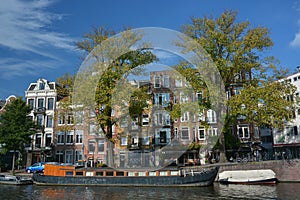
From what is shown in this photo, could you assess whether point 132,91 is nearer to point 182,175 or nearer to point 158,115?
point 182,175

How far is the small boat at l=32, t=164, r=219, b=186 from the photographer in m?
27.7

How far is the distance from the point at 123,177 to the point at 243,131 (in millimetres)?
Result: 24599

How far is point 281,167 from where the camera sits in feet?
94.9

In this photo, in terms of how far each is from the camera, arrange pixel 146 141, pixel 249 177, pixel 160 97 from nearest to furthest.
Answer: pixel 249 177 < pixel 160 97 < pixel 146 141

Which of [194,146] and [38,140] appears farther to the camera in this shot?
[38,140]

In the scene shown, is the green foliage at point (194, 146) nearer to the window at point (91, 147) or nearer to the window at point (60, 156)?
the window at point (91, 147)

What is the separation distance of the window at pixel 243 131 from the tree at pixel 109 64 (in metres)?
21.4

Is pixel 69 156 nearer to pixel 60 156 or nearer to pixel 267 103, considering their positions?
pixel 60 156

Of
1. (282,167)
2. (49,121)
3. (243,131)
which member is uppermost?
(49,121)

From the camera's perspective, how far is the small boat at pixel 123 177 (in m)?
27.7

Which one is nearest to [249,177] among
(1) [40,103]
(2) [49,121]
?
(2) [49,121]

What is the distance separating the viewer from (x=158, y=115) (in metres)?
45.7

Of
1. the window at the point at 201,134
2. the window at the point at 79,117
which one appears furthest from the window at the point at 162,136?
the window at the point at 79,117

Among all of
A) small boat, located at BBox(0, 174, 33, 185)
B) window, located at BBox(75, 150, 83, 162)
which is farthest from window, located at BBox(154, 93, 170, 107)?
small boat, located at BBox(0, 174, 33, 185)
